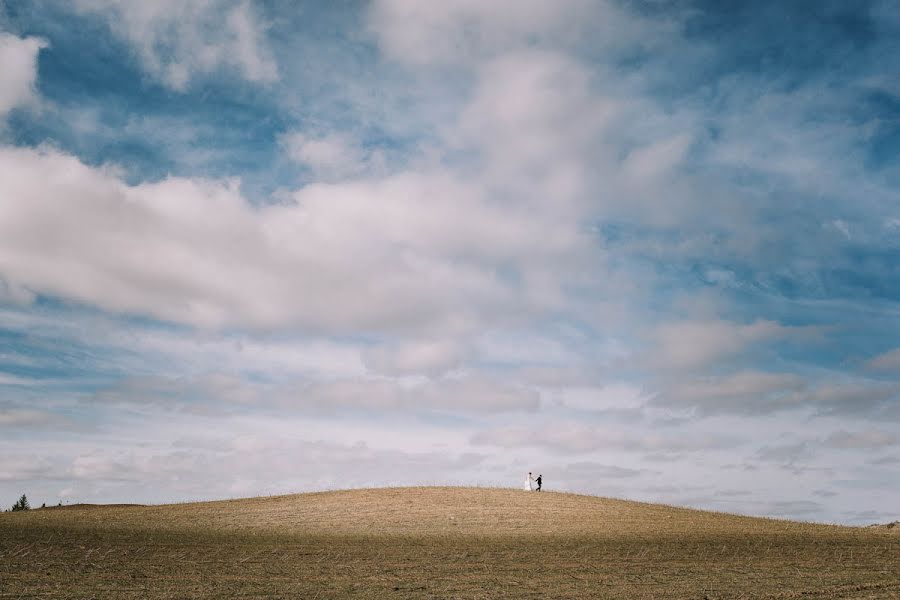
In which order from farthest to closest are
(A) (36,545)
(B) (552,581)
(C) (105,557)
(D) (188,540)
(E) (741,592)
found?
(D) (188,540) < (A) (36,545) < (C) (105,557) < (B) (552,581) < (E) (741,592)

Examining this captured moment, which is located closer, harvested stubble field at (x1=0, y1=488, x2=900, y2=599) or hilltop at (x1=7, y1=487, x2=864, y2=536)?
harvested stubble field at (x1=0, y1=488, x2=900, y2=599)

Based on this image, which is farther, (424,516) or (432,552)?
(424,516)

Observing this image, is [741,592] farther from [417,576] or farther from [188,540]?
[188,540]

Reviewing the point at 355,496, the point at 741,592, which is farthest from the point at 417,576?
the point at 355,496

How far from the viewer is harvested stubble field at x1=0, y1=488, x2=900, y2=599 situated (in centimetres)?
2055

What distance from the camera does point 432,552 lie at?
93.3 ft

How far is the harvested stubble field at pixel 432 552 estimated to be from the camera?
67.4 feet

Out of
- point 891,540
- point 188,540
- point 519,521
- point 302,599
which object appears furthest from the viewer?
point 519,521

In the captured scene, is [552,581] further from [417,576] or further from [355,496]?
[355,496]

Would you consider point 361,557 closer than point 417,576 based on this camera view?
No

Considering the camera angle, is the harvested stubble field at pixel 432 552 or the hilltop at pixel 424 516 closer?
the harvested stubble field at pixel 432 552

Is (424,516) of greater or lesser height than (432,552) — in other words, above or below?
above

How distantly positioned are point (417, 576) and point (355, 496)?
30321 mm

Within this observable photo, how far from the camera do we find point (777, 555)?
28906 mm
